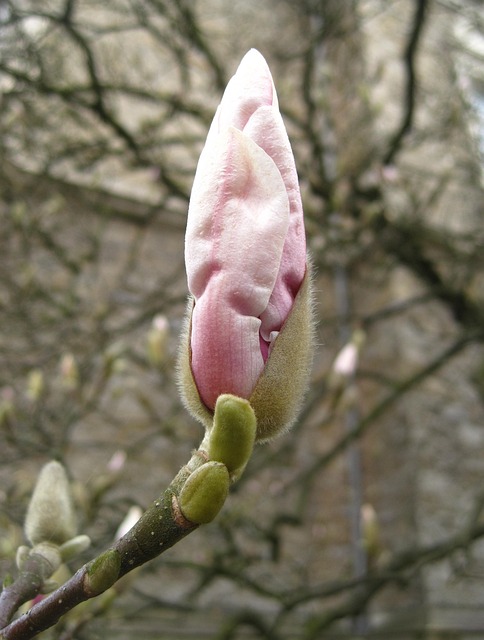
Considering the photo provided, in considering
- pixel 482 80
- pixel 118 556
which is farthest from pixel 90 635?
pixel 482 80

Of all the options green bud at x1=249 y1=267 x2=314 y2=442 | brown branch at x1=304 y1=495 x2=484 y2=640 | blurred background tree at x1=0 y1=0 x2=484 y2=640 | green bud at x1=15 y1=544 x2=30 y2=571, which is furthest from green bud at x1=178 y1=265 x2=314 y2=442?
brown branch at x1=304 y1=495 x2=484 y2=640

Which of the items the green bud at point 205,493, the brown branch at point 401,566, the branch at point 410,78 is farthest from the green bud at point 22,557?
the branch at point 410,78

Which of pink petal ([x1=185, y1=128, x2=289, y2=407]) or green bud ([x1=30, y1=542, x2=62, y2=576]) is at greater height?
pink petal ([x1=185, y1=128, x2=289, y2=407])

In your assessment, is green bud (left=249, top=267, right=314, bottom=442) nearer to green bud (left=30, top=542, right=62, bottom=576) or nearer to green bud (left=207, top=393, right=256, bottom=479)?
green bud (left=207, top=393, right=256, bottom=479)

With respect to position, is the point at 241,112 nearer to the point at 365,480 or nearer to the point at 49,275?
the point at 49,275

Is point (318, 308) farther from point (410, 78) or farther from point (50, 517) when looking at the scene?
point (50, 517)

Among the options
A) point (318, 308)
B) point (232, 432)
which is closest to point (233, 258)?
point (232, 432)
